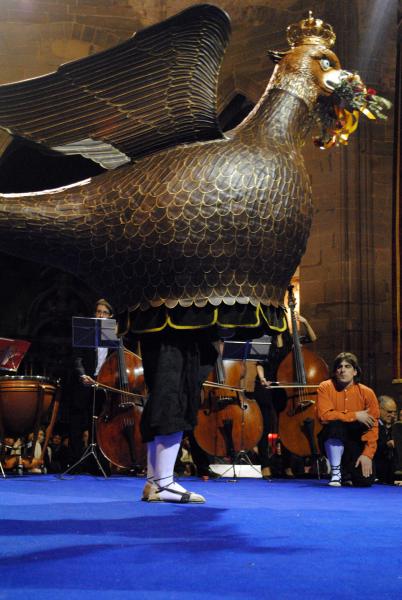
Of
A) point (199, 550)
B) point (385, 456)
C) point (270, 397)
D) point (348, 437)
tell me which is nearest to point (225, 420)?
point (270, 397)

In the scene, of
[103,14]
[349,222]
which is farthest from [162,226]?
[103,14]

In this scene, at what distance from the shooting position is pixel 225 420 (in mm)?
8445

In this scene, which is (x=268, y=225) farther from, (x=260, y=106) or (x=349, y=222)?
(x=349, y=222)

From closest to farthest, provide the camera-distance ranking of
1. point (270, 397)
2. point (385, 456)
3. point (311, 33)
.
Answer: point (311, 33), point (385, 456), point (270, 397)

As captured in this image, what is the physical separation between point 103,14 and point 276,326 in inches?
435

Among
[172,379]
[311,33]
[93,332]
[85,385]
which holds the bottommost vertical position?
[85,385]

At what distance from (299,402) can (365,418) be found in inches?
45.0

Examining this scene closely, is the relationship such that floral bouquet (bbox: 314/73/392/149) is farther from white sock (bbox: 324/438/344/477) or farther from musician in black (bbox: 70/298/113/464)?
musician in black (bbox: 70/298/113/464)

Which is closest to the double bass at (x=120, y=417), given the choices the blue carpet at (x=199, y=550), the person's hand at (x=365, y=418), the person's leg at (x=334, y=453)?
the person's leg at (x=334, y=453)

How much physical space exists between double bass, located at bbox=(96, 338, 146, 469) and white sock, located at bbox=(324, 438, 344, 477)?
1.68 meters

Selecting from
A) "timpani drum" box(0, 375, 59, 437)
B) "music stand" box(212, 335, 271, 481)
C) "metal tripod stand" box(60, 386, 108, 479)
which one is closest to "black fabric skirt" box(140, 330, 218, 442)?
"music stand" box(212, 335, 271, 481)

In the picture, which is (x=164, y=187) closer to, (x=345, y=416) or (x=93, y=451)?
(x=345, y=416)

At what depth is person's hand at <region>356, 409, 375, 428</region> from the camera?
23.6 ft

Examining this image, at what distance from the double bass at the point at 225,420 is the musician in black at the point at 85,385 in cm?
100
